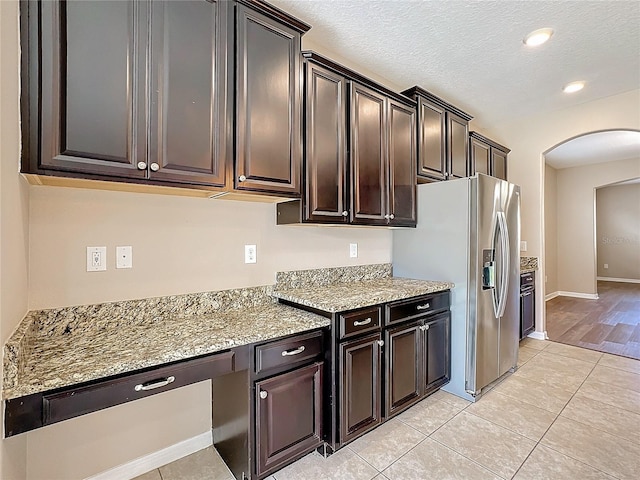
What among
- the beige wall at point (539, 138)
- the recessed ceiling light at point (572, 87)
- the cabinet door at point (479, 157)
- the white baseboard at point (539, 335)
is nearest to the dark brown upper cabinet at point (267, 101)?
the cabinet door at point (479, 157)

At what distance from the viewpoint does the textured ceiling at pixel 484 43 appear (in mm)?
2096

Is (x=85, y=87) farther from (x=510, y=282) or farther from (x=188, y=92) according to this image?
(x=510, y=282)

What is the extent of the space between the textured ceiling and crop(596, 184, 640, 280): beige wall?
6516mm

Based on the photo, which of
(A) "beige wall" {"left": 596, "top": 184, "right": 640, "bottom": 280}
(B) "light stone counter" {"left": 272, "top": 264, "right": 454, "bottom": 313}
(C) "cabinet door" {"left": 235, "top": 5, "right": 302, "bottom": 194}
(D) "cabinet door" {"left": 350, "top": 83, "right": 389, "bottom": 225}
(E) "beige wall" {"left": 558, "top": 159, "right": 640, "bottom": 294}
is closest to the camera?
(C) "cabinet door" {"left": 235, "top": 5, "right": 302, "bottom": 194}

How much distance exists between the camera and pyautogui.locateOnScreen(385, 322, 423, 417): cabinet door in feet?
6.95

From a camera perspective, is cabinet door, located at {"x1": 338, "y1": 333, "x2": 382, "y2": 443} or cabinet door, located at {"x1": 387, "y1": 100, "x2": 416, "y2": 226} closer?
cabinet door, located at {"x1": 338, "y1": 333, "x2": 382, "y2": 443}

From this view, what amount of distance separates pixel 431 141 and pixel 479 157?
43.3 inches

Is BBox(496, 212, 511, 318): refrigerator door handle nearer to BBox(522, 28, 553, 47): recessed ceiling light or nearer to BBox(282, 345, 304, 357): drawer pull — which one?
BBox(522, 28, 553, 47): recessed ceiling light

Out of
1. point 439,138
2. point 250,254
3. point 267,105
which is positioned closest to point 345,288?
point 250,254

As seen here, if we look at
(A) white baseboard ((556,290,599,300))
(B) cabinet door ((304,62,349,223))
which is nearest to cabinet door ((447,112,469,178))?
(B) cabinet door ((304,62,349,223))

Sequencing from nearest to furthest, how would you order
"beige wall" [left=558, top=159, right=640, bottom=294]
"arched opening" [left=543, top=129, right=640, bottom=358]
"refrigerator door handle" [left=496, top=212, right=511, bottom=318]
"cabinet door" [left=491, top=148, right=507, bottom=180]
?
1. "refrigerator door handle" [left=496, top=212, right=511, bottom=318]
2. "cabinet door" [left=491, top=148, right=507, bottom=180]
3. "arched opening" [left=543, top=129, right=640, bottom=358]
4. "beige wall" [left=558, top=159, right=640, bottom=294]

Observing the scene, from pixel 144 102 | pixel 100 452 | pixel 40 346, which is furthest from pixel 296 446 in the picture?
pixel 144 102

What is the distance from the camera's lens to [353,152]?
2291 millimetres

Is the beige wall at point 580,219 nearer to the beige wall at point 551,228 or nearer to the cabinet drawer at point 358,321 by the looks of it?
the beige wall at point 551,228
